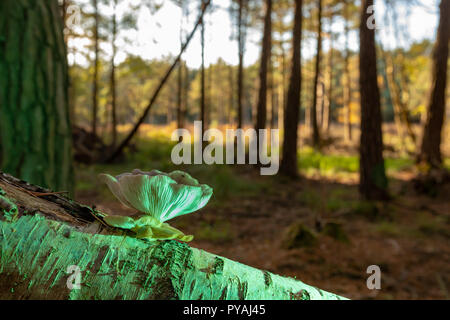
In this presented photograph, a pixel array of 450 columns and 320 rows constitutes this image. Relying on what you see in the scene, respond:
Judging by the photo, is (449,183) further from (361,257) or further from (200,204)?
(200,204)

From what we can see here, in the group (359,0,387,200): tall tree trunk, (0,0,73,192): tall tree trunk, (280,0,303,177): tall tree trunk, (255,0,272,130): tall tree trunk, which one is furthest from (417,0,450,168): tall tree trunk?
(0,0,73,192): tall tree trunk

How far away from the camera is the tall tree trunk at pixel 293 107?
947 centimetres

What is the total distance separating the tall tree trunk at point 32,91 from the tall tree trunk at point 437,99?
9.33m

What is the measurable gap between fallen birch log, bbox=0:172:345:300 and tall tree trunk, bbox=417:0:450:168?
32.3 feet

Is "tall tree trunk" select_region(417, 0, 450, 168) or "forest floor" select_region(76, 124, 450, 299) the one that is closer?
"forest floor" select_region(76, 124, 450, 299)

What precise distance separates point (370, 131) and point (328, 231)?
290 cm

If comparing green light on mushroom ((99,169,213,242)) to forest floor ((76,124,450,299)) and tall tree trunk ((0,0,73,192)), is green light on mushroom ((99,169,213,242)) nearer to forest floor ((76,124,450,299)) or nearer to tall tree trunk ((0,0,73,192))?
tall tree trunk ((0,0,73,192))

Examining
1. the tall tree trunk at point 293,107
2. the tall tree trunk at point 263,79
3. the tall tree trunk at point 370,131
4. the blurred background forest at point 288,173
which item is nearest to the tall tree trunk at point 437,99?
the blurred background forest at point 288,173

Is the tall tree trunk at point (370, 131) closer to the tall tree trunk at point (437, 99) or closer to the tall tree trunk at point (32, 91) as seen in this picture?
the tall tree trunk at point (437, 99)

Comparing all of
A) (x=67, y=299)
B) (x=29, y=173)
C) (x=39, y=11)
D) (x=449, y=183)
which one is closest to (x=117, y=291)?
(x=67, y=299)

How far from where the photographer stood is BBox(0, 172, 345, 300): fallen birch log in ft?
1.44

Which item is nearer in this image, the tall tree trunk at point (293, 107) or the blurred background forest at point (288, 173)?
the blurred background forest at point (288, 173)

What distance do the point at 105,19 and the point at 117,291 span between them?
15.1 m

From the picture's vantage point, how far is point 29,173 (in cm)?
169
